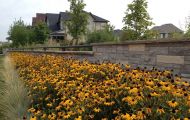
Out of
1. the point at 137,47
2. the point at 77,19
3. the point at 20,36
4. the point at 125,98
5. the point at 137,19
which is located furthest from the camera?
the point at 20,36

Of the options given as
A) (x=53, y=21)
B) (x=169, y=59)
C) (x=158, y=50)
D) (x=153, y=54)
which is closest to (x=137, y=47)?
(x=153, y=54)

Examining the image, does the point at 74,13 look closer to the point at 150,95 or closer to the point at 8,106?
the point at 8,106

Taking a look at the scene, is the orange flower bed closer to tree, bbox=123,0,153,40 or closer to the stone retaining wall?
the stone retaining wall

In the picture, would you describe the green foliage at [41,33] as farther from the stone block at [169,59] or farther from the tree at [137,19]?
the stone block at [169,59]

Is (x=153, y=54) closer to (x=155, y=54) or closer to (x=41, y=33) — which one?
(x=155, y=54)

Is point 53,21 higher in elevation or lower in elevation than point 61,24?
higher

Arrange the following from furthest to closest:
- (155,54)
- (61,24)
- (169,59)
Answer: (61,24), (155,54), (169,59)

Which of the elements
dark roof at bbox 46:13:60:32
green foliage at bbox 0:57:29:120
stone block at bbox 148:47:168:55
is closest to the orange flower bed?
green foliage at bbox 0:57:29:120

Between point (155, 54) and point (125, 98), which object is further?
point (155, 54)

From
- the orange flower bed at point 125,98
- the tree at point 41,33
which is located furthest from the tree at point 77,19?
the orange flower bed at point 125,98

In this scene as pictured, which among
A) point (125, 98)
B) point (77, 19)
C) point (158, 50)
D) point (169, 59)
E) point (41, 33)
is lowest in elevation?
point (125, 98)

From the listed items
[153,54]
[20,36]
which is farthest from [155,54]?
[20,36]

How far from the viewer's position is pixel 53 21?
209ft

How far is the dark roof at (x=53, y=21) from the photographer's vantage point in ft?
206
